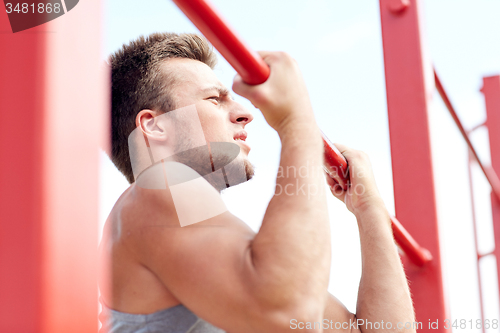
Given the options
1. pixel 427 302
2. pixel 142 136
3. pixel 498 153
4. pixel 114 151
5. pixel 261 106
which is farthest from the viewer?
pixel 498 153

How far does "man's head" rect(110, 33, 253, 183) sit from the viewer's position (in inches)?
32.9

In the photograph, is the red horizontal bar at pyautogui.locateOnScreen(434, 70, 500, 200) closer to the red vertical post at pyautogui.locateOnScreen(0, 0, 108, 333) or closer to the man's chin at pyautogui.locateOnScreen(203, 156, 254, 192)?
the man's chin at pyautogui.locateOnScreen(203, 156, 254, 192)

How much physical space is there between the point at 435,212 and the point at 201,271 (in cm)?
79

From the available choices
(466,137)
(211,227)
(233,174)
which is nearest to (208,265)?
(211,227)

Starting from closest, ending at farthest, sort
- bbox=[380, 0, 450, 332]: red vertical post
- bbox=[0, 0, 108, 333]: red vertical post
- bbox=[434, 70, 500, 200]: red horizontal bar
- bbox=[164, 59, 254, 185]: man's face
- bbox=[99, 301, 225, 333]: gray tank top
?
1. bbox=[0, 0, 108, 333]: red vertical post
2. bbox=[99, 301, 225, 333]: gray tank top
3. bbox=[164, 59, 254, 185]: man's face
4. bbox=[380, 0, 450, 332]: red vertical post
5. bbox=[434, 70, 500, 200]: red horizontal bar

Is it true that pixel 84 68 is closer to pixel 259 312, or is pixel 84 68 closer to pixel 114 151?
pixel 259 312

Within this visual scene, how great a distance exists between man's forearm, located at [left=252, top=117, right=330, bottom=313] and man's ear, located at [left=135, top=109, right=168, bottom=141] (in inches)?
11.7

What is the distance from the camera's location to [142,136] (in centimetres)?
84

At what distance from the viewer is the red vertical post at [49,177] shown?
22cm

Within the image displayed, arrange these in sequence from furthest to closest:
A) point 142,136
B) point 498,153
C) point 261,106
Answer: point 498,153 → point 142,136 → point 261,106

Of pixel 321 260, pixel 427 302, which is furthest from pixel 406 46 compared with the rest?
pixel 321 260

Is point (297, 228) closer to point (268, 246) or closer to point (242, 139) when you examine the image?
point (268, 246)

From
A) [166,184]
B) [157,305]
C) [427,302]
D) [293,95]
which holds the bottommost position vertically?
[427,302]

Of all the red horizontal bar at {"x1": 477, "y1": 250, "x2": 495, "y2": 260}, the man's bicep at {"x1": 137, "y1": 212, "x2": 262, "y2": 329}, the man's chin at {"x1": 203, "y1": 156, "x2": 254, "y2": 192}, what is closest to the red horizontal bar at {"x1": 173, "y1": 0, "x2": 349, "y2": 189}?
the man's bicep at {"x1": 137, "y1": 212, "x2": 262, "y2": 329}
